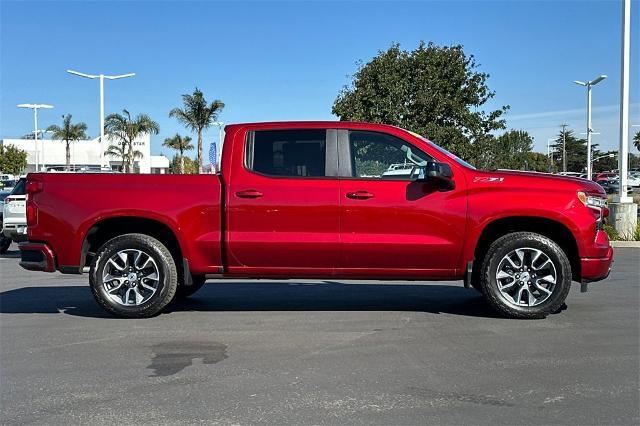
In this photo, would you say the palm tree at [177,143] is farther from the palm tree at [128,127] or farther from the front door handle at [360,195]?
the front door handle at [360,195]

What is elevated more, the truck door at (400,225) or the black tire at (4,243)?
the truck door at (400,225)

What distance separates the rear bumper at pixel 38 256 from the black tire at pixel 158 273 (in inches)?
17.5

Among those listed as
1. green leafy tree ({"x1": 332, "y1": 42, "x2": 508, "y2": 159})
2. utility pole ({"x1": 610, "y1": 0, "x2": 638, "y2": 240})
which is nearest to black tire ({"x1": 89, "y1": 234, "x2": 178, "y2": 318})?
utility pole ({"x1": 610, "y1": 0, "x2": 638, "y2": 240})

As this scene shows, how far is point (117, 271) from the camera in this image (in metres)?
6.63

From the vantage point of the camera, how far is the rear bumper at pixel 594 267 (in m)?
6.32

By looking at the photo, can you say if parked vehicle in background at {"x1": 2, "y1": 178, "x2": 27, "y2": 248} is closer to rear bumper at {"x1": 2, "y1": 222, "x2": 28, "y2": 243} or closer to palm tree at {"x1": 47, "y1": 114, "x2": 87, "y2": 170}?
rear bumper at {"x1": 2, "y1": 222, "x2": 28, "y2": 243}

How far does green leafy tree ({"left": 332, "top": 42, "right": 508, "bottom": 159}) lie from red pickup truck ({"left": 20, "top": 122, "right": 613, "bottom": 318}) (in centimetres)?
2128

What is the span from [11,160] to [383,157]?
76.9 m

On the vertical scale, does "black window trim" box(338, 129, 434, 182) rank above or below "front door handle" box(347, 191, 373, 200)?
above

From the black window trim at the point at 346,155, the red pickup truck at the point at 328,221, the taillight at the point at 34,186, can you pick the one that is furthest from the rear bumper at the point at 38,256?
the black window trim at the point at 346,155

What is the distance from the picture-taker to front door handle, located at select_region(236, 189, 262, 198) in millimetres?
6426

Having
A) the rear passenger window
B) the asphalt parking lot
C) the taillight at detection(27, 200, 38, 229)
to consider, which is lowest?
the asphalt parking lot

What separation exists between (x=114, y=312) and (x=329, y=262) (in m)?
2.35

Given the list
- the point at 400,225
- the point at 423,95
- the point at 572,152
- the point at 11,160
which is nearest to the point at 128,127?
the point at 11,160
